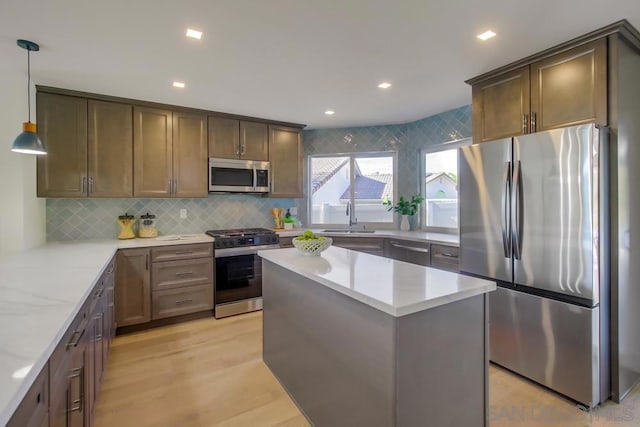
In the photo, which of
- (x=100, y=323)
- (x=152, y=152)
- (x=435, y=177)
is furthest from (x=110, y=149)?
(x=435, y=177)

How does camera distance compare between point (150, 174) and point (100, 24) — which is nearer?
point (100, 24)

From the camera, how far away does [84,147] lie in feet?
10.2

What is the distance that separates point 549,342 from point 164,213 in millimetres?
3973

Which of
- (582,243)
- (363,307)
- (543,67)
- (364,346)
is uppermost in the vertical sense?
(543,67)

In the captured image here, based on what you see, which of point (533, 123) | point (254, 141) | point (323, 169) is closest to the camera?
point (533, 123)

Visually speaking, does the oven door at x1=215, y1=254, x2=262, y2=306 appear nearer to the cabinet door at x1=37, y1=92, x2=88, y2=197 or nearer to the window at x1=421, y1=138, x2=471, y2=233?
the cabinet door at x1=37, y1=92, x2=88, y2=197

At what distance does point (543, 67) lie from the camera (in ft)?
7.62

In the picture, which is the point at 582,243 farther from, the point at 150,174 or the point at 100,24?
the point at 150,174

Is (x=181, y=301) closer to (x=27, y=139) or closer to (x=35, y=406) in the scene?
(x=27, y=139)

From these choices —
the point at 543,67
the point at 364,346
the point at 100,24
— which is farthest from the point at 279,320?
the point at 543,67

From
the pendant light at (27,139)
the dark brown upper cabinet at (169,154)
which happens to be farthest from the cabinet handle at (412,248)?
the pendant light at (27,139)

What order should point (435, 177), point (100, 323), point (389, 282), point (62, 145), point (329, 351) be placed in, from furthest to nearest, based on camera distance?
point (435, 177), point (62, 145), point (100, 323), point (329, 351), point (389, 282)

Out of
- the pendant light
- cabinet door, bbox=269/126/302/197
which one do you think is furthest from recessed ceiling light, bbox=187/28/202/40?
cabinet door, bbox=269/126/302/197

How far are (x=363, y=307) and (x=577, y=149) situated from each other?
173cm
